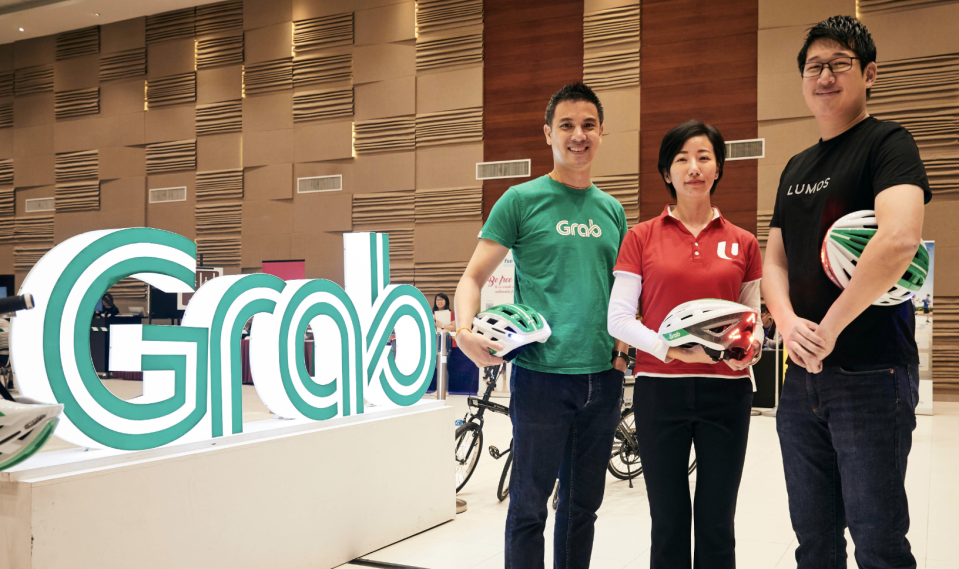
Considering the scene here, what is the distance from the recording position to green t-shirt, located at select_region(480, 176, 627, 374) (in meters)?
2.07

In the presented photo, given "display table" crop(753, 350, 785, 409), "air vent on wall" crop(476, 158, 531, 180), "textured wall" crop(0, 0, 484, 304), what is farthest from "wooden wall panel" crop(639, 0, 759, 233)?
"textured wall" crop(0, 0, 484, 304)

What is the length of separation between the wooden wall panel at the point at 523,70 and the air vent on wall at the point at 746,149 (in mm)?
2394

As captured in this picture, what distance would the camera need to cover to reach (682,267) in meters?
1.91

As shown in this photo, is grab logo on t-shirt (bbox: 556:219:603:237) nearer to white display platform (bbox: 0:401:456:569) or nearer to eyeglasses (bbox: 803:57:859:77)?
eyeglasses (bbox: 803:57:859:77)

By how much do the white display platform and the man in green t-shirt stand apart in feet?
3.74

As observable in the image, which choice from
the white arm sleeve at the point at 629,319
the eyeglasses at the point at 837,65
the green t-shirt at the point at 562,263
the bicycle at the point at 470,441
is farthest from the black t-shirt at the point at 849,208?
the bicycle at the point at 470,441

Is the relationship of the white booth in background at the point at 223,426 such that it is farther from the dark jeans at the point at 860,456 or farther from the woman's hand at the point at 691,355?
the dark jeans at the point at 860,456

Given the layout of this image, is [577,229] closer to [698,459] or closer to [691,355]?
[691,355]

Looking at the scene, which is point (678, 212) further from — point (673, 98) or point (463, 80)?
point (463, 80)

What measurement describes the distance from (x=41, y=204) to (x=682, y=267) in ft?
49.1

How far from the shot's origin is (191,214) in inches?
506

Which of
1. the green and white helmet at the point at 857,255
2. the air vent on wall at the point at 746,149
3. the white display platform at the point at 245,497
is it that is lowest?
the white display platform at the point at 245,497

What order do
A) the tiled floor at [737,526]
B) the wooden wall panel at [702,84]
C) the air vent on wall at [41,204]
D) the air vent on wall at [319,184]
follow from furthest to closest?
the air vent on wall at [41,204]
the air vent on wall at [319,184]
the wooden wall panel at [702,84]
the tiled floor at [737,526]

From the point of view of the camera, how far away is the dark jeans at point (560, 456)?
205cm
